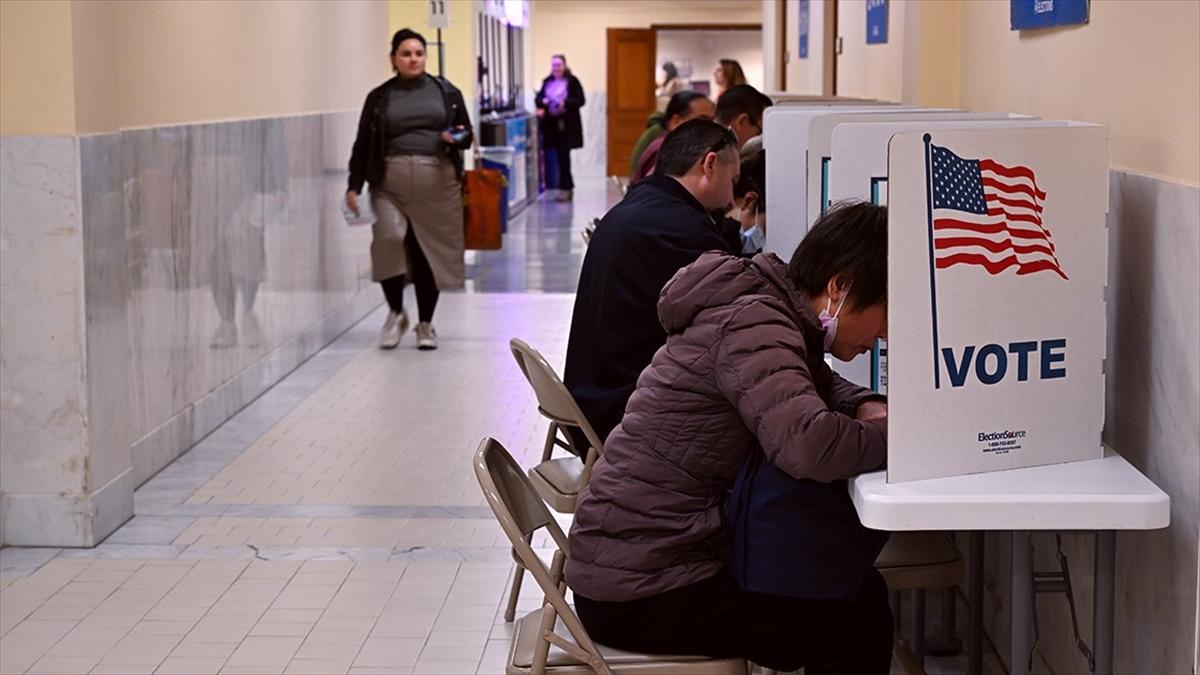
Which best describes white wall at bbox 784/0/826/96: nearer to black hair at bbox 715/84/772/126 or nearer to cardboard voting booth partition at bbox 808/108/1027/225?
black hair at bbox 715/84/772/126

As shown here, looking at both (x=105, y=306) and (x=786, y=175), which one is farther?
(x=105, y=306)

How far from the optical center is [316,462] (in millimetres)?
6301

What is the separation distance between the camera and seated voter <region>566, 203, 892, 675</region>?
2.81 meters

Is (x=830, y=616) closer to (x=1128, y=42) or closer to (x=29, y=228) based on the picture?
(x=1128, y=42)

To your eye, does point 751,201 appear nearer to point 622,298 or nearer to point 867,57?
point 622,298

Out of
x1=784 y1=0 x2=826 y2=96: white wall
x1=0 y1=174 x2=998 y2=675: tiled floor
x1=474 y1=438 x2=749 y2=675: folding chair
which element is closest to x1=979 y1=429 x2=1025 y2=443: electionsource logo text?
x1=474 y1=438 x2=749 y2=675: folding chair

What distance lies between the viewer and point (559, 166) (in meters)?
20.5

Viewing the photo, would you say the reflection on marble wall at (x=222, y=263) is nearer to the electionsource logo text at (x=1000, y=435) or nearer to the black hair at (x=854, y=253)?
the black hair at (x=854, y=253)

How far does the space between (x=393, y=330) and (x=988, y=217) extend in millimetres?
6481

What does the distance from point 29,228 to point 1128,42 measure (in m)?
3.27

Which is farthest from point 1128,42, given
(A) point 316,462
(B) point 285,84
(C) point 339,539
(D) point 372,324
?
(D) point 372,324

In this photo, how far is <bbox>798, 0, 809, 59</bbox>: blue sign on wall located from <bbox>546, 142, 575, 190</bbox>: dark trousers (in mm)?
8812

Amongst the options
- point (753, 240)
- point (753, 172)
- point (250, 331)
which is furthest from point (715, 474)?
point (250, 331)

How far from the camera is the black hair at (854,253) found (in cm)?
281
